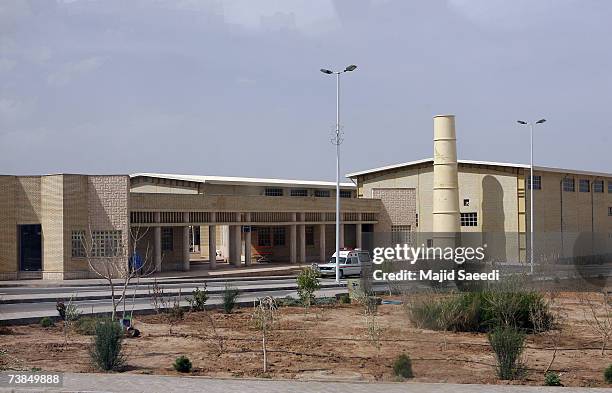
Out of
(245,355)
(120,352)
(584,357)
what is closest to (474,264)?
(584,357)

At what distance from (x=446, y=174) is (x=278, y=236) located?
1627 cm

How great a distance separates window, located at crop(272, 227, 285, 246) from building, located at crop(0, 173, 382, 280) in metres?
0.75

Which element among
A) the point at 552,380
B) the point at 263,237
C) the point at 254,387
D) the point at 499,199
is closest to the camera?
the point at 254,387

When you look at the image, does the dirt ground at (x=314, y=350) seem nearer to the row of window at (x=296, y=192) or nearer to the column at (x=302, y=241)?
the column at (x=302, y=241)

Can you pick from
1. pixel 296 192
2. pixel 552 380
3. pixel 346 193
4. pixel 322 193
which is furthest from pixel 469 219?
pixel 552 380

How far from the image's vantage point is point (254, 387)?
45.2 ft

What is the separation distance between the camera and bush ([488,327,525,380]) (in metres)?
15.0

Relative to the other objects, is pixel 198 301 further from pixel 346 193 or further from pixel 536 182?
pixel 346 193

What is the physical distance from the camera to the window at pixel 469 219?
180 ft

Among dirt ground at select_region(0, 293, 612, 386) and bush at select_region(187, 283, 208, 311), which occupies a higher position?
bush at select_region(187, 283, 208, 311)

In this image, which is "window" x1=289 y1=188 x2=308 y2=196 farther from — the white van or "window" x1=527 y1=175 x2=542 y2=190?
"window" x1=527 y1=175 x2=542 y2=190

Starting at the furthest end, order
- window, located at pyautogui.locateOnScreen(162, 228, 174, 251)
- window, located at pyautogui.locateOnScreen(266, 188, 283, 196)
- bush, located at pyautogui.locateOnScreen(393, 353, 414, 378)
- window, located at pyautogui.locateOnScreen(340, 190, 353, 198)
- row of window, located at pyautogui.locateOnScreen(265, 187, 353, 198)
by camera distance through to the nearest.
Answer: window, located at pyautogui.locateOnScreen(340, 190, 353, 198), row of window, located at pyautogui.locateOnScreen(265, 187, 353, 198), window, located at pyautogui.locateOnScreen(266, 188, 283, 196), window, located at pyautogui.locateOnScreen(162, 228, 174, 251), bush, located at pyautogui.locateOnScreen(393, 353, 414, 378)

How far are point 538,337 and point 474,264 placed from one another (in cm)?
438

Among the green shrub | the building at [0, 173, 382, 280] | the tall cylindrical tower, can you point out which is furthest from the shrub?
the tall cylindrical tower
